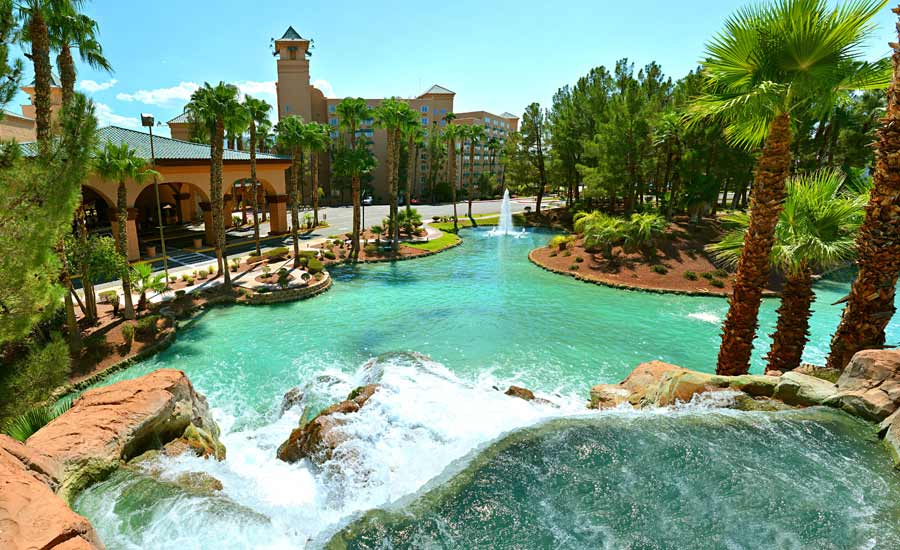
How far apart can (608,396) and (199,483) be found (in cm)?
1016

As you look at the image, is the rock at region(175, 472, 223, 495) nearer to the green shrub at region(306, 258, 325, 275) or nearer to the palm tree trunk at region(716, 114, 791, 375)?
the palm tree trunk at region(716, 114, 791, 375)

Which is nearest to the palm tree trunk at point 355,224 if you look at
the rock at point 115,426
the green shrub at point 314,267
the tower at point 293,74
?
the green shrub at point 314,267

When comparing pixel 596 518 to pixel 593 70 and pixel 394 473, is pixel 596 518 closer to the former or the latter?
pixel 394 473

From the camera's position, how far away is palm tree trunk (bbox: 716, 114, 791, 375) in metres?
10.1

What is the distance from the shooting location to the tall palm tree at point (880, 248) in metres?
8.22

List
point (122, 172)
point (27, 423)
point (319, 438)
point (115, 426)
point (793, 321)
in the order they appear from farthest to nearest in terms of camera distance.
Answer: point (122, 172) → point (793, 321) → point (319, 438) → point (27, 423) → point (115, 426)

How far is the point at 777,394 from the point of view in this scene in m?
9.73

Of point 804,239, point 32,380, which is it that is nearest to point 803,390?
point 804,239

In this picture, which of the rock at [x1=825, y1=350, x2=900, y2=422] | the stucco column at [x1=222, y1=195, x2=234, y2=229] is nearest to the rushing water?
the rock at [x1=825, y1=350, x2=900, y2=422]

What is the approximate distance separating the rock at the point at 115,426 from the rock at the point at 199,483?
1225mm

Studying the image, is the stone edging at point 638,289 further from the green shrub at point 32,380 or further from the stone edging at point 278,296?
the green shrub at point 32,380

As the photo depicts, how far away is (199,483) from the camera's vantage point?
331 inches

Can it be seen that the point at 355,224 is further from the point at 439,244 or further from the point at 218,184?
the point at 218,184

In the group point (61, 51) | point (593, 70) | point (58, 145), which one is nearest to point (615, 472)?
point (58, 145)
